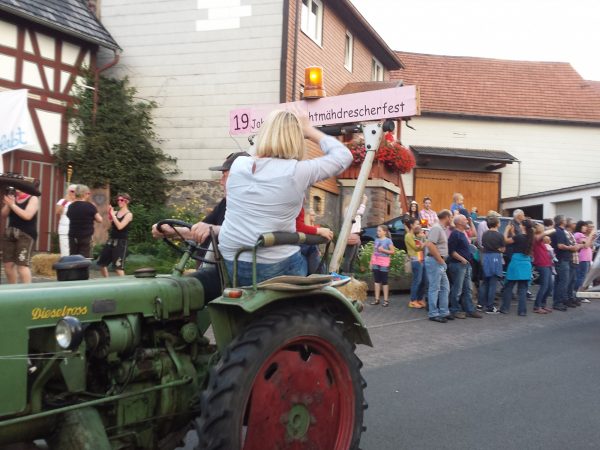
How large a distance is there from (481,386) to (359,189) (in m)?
2.42

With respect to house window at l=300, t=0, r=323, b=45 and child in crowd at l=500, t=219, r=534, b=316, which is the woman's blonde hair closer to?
child in crowd at l=500, t=219, r=534, b=316

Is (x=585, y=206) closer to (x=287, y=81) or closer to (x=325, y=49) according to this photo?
(x=325, y=49)

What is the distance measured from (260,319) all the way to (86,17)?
16.4m

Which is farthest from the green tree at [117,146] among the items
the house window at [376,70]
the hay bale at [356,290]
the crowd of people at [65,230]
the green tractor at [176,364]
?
the green tractor at [176,364]

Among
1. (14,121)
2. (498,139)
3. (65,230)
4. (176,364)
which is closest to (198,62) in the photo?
(14,121)

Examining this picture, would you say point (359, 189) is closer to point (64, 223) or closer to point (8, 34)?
point (64, 223)

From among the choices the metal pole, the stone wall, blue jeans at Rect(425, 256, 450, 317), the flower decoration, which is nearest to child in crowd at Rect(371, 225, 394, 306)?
blue jeans at Rect(425, 256, 450, 317)

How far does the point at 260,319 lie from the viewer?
3.15 metres

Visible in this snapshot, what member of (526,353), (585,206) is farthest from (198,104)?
(585,206)

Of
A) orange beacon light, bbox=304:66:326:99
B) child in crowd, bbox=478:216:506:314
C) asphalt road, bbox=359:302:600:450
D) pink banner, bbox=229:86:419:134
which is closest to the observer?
asphalt road, bbox=359:302:600:450

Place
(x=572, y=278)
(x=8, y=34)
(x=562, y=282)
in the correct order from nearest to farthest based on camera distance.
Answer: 1. (x=562, y=282)
2. (x=572, y=278)
3. (x=8, y=34)

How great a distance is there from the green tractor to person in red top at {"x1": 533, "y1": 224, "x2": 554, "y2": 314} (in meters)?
9.52

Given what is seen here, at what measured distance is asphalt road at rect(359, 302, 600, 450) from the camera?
15.1 feet

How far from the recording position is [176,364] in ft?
10.2
